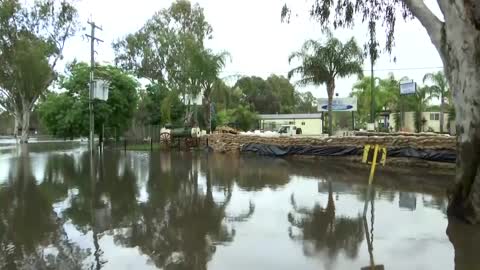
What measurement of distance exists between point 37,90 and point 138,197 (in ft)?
133

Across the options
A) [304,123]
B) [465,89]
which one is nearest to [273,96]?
[304,123]

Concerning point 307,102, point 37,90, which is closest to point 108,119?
point 37,90

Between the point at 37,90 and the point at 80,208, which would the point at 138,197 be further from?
the point at 37,90

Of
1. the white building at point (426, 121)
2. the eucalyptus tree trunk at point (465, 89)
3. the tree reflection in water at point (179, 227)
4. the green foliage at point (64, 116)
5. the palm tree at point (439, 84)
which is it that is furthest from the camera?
the white building at point (426, 121)

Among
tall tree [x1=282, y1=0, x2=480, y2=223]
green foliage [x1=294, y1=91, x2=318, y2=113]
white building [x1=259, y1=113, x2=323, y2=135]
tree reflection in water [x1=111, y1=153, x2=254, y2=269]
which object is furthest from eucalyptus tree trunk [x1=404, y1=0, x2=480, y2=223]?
green foliage [x1=294, y1=91, x2=318, y2=113]

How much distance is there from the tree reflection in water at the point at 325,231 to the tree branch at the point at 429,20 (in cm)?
324

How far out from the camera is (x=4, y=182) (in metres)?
13.4

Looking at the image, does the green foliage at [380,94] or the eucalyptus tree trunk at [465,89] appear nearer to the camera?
the eucalyptus tree trunk at [465,89]

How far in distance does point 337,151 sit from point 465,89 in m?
12.4

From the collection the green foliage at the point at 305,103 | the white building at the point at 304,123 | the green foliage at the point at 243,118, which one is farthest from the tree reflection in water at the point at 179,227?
the green foliage at the point at 305,103

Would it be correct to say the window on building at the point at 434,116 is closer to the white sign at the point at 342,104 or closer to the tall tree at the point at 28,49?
the white sign at the point at 342,104

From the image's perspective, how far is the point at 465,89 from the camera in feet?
25.1

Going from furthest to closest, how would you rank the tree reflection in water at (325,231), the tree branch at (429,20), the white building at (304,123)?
the white building at (304,123)
the tree branch at (429,20)
the tree reflection in water at (325,231)

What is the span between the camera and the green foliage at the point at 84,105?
34188 mm
